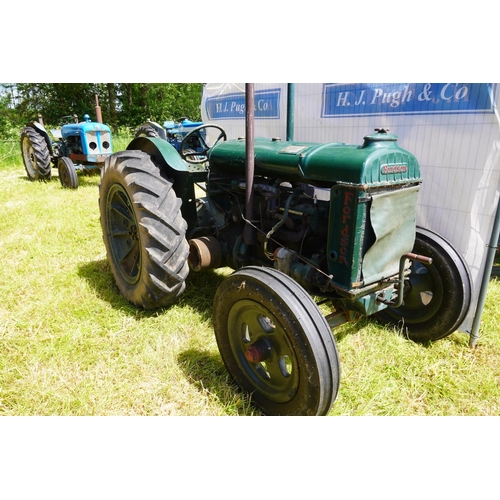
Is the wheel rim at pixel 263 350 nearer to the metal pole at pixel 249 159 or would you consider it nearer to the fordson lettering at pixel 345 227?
the fordson lettering at pixel 345 227

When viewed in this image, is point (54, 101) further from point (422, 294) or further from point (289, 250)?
point (422, 294)

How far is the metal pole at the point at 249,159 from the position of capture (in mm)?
2287

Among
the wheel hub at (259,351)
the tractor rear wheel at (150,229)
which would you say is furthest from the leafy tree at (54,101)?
the wheel hub at (259,351)

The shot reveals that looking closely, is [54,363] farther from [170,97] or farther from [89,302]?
[170,97]

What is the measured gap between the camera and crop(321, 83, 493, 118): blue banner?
9.07 ft

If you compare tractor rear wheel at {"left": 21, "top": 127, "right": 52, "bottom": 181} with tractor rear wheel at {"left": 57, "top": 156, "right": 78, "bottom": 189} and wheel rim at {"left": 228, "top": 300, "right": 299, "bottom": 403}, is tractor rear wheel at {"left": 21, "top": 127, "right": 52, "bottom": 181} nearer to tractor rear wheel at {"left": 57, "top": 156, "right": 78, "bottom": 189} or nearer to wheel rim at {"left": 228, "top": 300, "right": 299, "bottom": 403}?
tractor rear wheel at {"left": 57, "top": 156, "right": 78, "bottom": 189}

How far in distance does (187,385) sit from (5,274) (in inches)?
96.4

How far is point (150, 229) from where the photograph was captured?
2627 mm

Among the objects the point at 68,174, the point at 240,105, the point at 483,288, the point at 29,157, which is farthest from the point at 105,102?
the point at 483,288

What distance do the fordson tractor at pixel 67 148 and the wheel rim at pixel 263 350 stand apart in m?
6.99

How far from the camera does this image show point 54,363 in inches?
98.6

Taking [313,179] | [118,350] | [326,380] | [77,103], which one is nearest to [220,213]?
[313,179]

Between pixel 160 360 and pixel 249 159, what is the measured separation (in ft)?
4.64

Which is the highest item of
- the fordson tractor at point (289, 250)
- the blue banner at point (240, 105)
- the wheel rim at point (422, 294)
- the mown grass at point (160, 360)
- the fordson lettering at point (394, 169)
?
the blue banner at point (240, 105)
